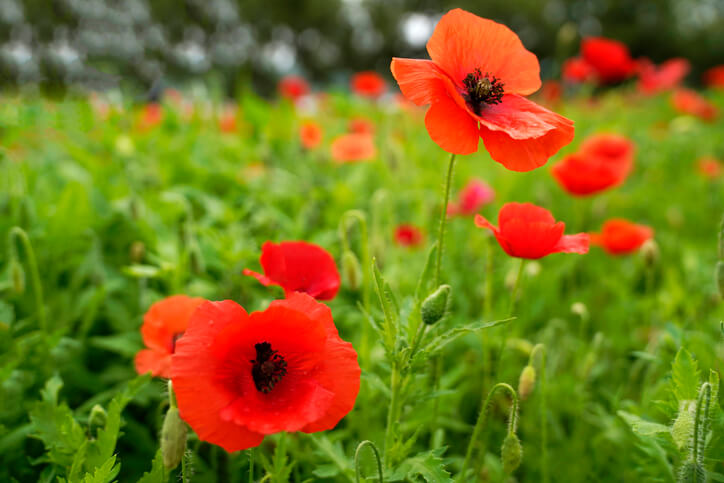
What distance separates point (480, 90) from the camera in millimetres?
1028

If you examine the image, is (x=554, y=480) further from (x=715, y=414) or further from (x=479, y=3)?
(x=479, y=3)

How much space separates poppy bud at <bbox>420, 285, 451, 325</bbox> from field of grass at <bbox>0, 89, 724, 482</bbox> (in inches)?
3.1

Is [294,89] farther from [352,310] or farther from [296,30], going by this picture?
[296,30]

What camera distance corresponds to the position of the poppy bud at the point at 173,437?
885 millimetres

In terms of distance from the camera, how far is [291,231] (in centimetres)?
203

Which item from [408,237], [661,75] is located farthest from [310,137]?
[661,75]

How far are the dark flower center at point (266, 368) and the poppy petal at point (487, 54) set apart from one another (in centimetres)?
59

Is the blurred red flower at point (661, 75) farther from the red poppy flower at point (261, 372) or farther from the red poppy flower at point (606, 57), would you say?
the red poppy flower at point (261, 372)

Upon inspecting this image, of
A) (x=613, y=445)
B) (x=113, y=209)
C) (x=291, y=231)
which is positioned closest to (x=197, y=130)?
(x=113, y=209)

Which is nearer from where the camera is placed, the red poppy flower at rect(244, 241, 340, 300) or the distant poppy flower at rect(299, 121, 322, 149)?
the red poppy flower at rect(244, 241, 340, 300)

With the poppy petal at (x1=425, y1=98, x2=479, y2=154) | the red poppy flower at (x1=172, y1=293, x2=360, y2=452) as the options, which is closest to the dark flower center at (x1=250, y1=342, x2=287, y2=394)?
the red poppy flower at (x1=172, y1=293, x2=360, y2=452)

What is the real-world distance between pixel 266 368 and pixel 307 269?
281 mm

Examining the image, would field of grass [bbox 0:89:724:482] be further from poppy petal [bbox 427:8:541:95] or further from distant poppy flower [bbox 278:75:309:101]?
distant poppy flower [bbox 278:75:309:101]

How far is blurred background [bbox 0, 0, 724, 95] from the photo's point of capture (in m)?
23.7
